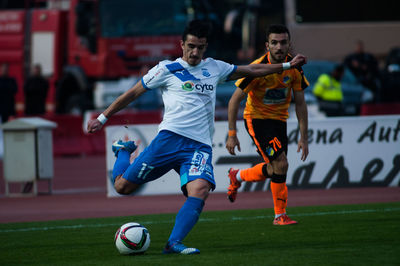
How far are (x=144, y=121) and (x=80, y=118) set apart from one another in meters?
2.02

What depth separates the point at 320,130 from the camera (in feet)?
46.3

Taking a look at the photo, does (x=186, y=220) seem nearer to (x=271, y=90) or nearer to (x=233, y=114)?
(x=233, y=114)

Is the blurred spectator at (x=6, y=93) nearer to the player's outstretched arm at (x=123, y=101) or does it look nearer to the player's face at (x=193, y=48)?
the player's outstretched arm at (x=123, y=101)

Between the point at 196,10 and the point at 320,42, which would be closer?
the point at 196,10

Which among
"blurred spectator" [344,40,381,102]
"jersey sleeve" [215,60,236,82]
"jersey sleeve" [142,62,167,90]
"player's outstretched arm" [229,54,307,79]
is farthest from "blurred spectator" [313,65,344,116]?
"jersey sleeve" [142,62,167,90]

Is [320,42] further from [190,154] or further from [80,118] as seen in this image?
[190,154]

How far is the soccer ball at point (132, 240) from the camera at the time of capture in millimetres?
7852

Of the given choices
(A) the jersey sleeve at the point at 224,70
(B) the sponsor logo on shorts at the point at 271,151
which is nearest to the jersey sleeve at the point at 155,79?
(A) the jersey sleeve at the point at 224,70


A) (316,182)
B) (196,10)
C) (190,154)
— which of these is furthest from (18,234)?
(196,10)

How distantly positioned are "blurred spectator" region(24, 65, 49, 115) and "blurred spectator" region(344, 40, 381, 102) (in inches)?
336

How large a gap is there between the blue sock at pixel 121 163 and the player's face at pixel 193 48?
1.18 meters

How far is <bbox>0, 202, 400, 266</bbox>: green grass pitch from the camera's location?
24.4 ft

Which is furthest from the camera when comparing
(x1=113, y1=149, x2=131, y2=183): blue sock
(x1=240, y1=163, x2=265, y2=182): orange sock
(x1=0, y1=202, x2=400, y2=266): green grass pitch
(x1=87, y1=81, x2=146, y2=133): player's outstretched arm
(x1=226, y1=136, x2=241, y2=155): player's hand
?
(x1=240, y1=163, x2=265, y2=182): orange sock

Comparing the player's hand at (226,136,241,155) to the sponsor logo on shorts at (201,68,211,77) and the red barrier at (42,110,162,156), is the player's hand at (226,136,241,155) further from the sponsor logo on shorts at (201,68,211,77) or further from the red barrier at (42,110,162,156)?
the red barrier at (42,110,162,156)
